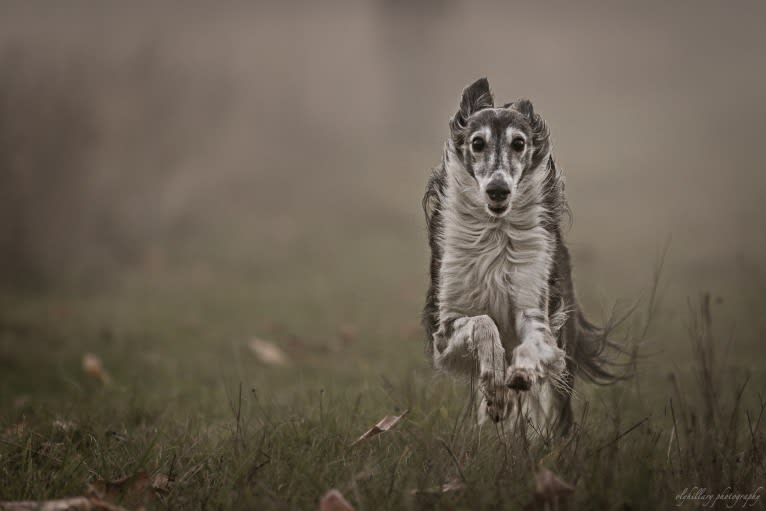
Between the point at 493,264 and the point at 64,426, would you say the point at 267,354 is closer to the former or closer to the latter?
the point at 64,426

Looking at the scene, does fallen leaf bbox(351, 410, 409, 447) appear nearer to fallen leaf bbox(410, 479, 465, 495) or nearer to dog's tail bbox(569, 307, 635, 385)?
fallen leaf bbox(410, 479, 465, 495)

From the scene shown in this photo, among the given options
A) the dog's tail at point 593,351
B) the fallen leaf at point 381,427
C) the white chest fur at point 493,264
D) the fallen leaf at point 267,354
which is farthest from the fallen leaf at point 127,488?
the fallen leaf at point 267,354

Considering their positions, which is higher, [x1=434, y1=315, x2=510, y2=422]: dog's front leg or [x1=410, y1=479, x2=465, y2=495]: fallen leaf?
[x1=434, y1=315, x2=510, y2=422]: dog's front leg

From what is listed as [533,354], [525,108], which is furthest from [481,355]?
[525,108]

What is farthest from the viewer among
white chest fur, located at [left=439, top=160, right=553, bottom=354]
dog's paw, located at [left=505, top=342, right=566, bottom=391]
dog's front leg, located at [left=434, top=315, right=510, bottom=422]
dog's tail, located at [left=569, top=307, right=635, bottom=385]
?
dog's tail, located at [left=569, top=307, right=635, bottom=385]

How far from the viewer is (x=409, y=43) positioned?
89.7 ft

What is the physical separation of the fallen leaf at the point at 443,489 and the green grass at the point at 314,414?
0.05 ft

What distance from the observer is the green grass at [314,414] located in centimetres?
308

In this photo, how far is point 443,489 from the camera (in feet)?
9.82

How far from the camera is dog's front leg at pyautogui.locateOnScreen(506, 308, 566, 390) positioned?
3488mm

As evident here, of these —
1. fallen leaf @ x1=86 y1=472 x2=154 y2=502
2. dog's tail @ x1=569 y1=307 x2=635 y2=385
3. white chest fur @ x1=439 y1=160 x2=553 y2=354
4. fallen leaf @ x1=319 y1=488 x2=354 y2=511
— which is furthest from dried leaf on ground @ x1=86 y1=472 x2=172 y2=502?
dog's tail @ x1=569 y1=307 x2=635 y2=385

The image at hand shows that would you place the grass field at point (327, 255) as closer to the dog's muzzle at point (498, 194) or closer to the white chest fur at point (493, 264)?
the white chest fur at point (493, 264)

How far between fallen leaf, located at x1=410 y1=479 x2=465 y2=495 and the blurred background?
1.88m

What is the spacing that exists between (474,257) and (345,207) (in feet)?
45.2
